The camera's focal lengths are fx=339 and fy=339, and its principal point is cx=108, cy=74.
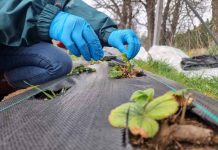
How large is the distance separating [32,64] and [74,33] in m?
0.45

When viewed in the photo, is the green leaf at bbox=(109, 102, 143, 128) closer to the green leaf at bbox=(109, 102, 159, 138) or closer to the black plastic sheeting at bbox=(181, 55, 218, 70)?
the green leaf at bbox=(109, 102, 159, 138)

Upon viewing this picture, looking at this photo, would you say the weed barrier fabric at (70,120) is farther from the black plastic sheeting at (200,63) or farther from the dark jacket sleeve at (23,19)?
the black plastic sheeting at (200,63)

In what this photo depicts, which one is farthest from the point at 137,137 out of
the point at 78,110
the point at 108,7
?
the point at 108,7

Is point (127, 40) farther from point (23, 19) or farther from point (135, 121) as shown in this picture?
point (135, 121)

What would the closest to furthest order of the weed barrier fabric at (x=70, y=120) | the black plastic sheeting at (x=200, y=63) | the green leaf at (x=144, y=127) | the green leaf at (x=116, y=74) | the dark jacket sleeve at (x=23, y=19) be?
the green leaf at (x=144, y=127), the weed barrier fabric at (x=70, y=120), the dark jacket sleeve at (x=23, y=19), the green leaf at (x=116, y=74), the black plastic sheeting at (x=200, y=63)

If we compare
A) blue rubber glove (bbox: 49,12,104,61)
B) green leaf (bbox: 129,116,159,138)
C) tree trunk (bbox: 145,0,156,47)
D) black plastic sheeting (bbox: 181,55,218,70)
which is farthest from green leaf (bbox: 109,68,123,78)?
tree trunk (bbox: 145,0,156,47)

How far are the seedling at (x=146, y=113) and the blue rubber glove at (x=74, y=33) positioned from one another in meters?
1.00

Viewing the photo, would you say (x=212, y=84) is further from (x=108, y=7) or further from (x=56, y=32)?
(x=108, y=7)

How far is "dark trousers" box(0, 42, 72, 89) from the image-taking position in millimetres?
2098

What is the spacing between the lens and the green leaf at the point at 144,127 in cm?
79

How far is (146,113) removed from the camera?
850mm

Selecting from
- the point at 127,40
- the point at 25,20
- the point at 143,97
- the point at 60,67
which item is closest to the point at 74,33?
the point at 25,20

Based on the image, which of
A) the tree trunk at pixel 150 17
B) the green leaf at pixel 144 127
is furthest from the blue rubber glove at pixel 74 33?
the tree trunk at pixel 150 17

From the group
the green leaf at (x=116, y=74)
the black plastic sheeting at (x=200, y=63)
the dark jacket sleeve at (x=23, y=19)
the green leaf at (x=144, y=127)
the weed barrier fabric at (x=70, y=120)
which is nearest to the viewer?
the green leaf at (x=144, y=127)
